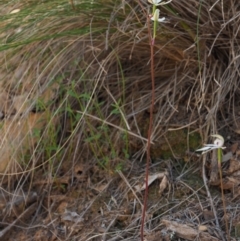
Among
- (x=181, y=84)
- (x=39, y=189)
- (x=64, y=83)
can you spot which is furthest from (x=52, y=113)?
(x=181, y=84)

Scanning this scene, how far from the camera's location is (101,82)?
93.6 inches

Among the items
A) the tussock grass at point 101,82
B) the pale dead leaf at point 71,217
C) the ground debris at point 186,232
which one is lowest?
the pale dead leaf at point 71,217

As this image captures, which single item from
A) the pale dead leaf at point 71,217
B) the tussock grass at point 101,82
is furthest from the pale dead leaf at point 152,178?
the pale dead leaf at point 71,217

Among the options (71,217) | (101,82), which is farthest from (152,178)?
(101,82)

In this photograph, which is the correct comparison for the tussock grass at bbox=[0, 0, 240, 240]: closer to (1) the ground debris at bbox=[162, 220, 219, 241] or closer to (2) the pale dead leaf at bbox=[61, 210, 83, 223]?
(2) the pale dead leaf at bbox=[61, 210, 83, 223]

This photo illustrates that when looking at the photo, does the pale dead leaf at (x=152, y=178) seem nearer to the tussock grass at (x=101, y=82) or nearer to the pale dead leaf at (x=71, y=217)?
the tussock grass at (x=101, y=82)

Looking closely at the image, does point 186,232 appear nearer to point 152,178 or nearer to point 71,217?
point 152,178

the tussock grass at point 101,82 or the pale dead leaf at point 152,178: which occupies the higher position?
the tussock grass at point 101,82

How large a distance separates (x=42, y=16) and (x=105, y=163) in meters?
0.54

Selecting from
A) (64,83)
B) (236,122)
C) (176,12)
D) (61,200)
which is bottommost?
(61,200)

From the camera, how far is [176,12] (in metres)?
2.26

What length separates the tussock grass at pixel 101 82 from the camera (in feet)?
7.36

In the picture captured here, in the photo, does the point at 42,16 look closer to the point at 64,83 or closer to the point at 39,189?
the point at 64,83

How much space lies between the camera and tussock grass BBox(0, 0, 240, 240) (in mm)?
2242
